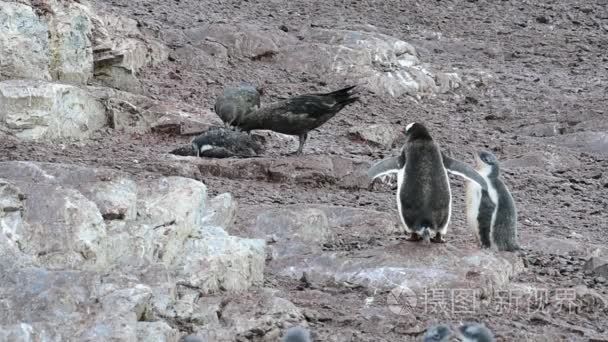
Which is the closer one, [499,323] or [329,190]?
[499,323]

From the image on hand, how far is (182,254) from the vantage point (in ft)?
21.7

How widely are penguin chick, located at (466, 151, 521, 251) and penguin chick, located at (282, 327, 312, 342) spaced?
281 centimetres

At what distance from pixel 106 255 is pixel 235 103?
5.11 m

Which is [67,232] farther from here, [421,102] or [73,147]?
[421,102]

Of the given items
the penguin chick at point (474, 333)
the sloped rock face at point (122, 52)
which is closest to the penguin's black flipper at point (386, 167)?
the penguin chick at point (474, 333)

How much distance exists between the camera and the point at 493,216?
317 inches

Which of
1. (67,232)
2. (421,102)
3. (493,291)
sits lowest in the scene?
(421,102)

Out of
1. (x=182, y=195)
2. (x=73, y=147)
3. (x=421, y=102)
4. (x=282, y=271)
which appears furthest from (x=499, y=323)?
(x=421, y=102)

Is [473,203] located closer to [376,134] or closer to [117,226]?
[117,226]

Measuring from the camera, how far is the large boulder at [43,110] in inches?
374

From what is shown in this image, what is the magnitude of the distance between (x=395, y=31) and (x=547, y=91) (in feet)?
8.41

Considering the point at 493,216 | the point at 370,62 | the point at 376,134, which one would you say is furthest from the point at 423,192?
the point at 370,62

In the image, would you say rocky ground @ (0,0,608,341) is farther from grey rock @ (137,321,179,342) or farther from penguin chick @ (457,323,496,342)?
penguin chick @ (457,323,496,342)

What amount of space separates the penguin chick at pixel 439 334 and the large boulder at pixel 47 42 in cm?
544
